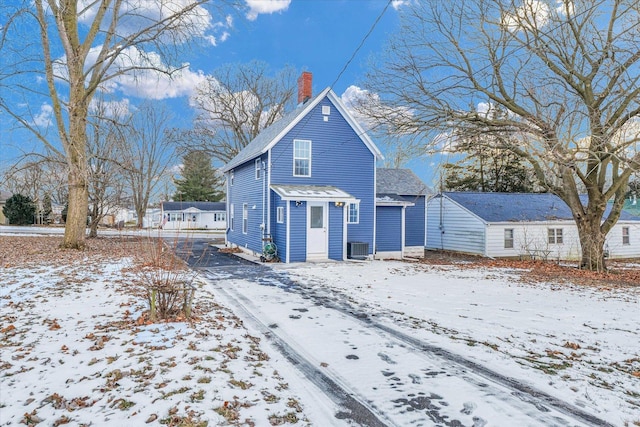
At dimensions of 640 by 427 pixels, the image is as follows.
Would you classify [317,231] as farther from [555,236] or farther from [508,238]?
[555,236]

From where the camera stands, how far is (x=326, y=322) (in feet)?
19.5

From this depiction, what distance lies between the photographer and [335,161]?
15672 mm

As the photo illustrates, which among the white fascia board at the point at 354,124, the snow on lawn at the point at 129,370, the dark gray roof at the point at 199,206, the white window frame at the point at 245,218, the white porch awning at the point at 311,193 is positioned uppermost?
the white fascia board at the point at 354,124

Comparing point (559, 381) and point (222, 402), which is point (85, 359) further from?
point (559, 381)

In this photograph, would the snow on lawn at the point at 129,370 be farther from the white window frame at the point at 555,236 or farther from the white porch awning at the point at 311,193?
the white window frame at the point at 555,236

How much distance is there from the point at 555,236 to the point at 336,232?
15.4 metres

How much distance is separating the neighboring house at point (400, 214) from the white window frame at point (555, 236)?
8310 mm

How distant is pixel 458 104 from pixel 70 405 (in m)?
13.3

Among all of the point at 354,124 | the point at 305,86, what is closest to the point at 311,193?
the point at 354,124

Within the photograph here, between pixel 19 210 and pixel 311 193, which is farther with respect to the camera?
pixel 19 210

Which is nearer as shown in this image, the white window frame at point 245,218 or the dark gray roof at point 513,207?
the white window frame at point 245,218

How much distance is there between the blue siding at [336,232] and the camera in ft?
47.6

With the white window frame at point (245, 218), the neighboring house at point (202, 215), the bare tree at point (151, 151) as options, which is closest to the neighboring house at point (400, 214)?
the white window frame at point (245, 218)

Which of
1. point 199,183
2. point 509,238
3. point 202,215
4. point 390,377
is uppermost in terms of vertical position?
point 199,183
